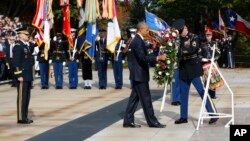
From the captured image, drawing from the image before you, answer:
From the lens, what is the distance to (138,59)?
10820 mm

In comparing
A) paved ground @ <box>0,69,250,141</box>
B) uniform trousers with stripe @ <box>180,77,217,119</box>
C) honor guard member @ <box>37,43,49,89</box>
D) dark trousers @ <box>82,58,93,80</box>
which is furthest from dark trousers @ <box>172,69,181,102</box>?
honor guard member @ <box>37,43,49,89</box>

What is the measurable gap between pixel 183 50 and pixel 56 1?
33.6m

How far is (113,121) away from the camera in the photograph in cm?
1214

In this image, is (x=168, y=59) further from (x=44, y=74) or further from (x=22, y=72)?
(x=44, y=74)

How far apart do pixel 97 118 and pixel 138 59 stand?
92.3 inches

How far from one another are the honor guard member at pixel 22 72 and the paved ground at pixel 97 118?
0.93ft

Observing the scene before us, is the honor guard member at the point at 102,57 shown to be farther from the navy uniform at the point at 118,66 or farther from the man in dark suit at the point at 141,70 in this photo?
the man in dark suit at the point at 141,70

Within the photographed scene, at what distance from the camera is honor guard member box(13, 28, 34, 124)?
1204 centimetres

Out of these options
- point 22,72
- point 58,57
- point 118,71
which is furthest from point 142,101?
→ point 58,57

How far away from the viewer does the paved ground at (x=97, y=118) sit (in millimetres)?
10289

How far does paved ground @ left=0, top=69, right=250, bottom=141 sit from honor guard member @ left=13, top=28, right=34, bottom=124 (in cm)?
28

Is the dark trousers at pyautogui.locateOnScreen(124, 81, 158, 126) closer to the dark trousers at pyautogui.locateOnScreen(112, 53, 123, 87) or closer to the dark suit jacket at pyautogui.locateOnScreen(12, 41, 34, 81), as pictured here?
the dark suit jacket at pyautogui.locateOnScreen(12, 41, 34, 81)

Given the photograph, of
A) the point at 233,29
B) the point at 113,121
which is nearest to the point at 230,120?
the point at 113,121

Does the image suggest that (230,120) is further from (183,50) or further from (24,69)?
(24,69)
